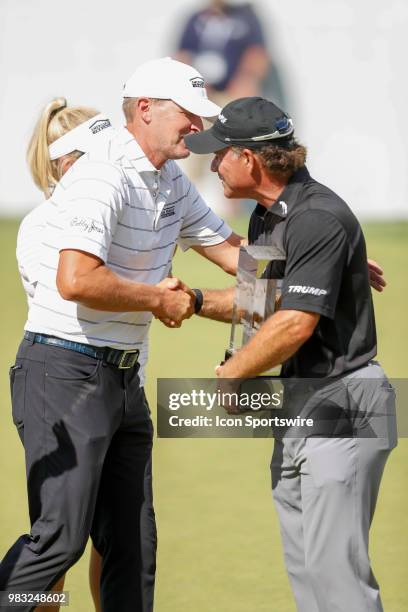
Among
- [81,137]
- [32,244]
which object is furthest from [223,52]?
[32,244]

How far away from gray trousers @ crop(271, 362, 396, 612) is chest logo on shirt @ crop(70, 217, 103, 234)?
3.31 ft

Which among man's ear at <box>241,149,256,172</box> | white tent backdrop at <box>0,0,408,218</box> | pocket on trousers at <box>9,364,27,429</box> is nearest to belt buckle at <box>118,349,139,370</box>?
pocket on trousers at <box>9,364,27,429</box>

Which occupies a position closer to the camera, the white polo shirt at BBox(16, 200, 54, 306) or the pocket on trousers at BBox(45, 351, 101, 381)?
the pocket on trousers at BBox(45, 351, 101, 381)

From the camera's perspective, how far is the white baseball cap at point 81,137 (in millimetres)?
4586

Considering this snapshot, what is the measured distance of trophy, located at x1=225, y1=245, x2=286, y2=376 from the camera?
12.7 ft

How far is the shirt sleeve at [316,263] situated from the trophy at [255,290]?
0.14m

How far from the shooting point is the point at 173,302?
4098mm

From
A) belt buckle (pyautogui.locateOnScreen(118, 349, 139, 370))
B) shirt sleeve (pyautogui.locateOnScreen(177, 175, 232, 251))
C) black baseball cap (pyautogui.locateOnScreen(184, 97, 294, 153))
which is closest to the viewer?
black baseball cap (pyautogui.locateOnScreen(184, 97, 294, 153))

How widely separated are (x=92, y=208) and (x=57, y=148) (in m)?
0.92

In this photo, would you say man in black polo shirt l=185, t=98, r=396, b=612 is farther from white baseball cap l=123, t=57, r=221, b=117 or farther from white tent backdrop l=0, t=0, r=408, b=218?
white tent backdrop l=0, t=0, r=408, b=218

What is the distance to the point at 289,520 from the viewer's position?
3.98m

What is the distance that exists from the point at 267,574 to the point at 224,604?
42cm

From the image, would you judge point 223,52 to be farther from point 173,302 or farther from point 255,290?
point 255,290

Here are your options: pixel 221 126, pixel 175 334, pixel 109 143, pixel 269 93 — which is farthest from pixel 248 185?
pixel 269 93
